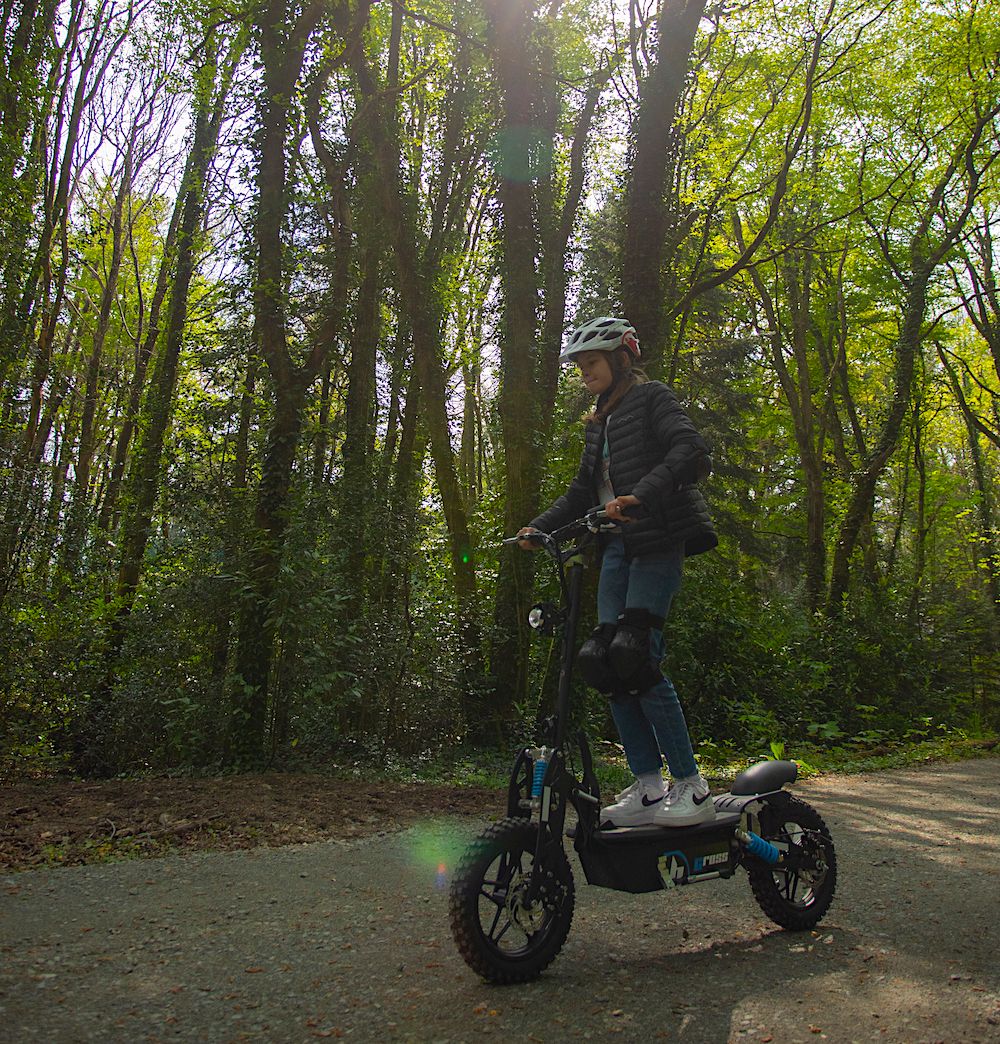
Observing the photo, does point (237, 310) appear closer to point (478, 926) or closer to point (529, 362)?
point (529, 362)

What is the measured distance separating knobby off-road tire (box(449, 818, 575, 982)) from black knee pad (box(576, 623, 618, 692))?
0.68 metres

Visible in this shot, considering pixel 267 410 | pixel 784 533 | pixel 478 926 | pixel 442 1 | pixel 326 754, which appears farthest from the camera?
pixel 784 533

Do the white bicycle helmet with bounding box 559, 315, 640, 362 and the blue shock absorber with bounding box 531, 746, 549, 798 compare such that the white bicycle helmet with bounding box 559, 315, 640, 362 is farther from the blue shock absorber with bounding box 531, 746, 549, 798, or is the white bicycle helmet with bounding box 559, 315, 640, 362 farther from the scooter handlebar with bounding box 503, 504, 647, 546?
the blue shock absorber with bounding box 531, 746, 549, 798

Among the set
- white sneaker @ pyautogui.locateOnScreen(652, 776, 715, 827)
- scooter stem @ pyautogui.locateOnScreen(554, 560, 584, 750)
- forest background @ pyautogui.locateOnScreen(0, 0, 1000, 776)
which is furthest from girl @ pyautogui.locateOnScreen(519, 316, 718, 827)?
forest background @ pyautogui.locateOnScreen(0, 0, 1000, 776)

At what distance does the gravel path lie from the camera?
2809 millimetres

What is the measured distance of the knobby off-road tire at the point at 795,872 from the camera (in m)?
3.80

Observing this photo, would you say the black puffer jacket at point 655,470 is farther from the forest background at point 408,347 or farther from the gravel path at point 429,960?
the forest background at point 408,347

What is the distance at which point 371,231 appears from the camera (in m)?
Answer: 12.8

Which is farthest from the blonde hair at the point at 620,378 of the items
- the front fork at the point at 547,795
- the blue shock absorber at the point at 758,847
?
the blue shock absorber at the point at 758,847

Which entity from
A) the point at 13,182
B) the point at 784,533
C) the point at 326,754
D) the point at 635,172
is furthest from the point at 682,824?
the point at 784,533

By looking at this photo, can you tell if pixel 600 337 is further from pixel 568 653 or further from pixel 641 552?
pixel 568 653

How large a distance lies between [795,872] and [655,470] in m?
1.82

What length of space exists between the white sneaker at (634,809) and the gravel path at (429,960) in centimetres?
48

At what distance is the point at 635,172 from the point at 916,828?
6841 millimetres
